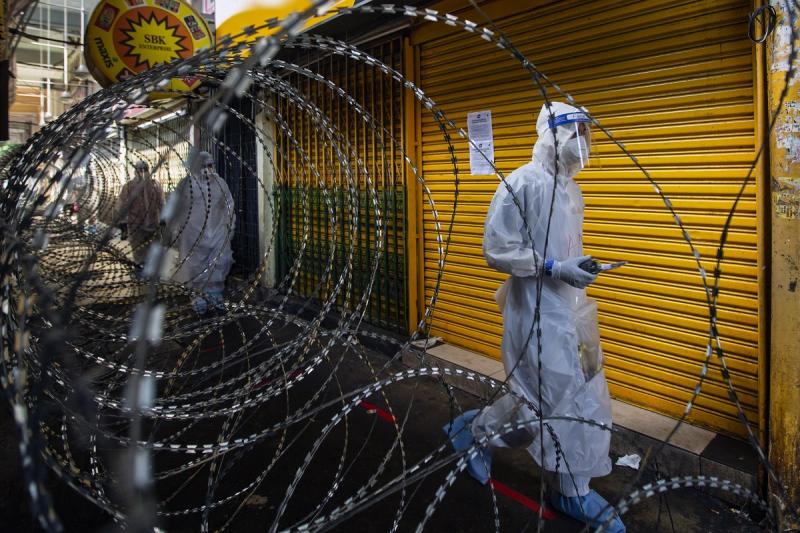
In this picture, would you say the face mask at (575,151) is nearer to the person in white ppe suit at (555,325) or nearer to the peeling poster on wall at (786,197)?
the person in white ppe suit at (555,325)

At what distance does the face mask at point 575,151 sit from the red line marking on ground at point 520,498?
1.90 metres

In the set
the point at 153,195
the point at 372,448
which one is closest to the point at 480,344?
the point at 372,448

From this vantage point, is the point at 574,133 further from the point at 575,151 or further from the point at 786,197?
the point at 786,197

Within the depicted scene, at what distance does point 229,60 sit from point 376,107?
3923 millimetres

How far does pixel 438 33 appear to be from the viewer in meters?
5.07

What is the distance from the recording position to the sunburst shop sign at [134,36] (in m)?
4.69

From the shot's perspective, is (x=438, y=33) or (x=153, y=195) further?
(x=153, y=195)

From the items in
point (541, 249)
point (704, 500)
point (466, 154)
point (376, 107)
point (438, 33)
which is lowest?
point (704, 500)

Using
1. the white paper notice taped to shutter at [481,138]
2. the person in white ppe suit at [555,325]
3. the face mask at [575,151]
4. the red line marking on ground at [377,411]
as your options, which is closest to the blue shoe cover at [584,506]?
the person in white ppe suit at [555,325]

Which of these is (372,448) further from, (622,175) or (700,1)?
(700,1)

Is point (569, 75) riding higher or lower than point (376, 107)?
lower

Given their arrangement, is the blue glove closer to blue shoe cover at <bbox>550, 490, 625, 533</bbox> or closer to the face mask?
the face mask

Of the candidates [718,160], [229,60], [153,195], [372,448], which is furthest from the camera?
[153,195]

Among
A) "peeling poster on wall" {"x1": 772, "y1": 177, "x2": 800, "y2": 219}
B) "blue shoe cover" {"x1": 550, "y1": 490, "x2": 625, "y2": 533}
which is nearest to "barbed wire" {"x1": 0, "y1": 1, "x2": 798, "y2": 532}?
"blue shoe cover" {"x1": 550, "y1": 490, "x2": 625, "y2": 533}
